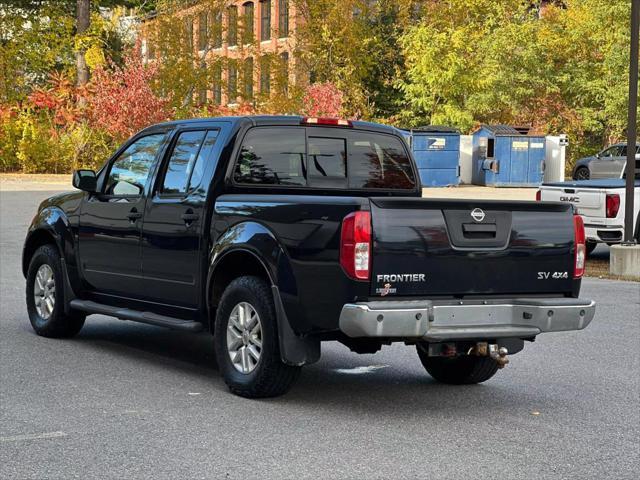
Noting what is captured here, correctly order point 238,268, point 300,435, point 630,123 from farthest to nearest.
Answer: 1. point 630,123
2. point 238,268
3. point 300,435

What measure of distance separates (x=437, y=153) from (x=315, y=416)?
1442 inches

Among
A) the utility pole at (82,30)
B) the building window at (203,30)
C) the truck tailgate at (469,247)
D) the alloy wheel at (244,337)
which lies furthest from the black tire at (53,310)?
the utility pole at (82,30)

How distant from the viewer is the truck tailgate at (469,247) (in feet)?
23.6

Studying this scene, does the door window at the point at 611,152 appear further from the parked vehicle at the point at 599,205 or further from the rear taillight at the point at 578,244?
the rear taillight at the point at 578,244

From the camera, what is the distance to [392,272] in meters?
7.22

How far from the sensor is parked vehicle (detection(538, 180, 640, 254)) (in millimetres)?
17922

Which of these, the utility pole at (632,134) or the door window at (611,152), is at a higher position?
the utility pole at (632,134)

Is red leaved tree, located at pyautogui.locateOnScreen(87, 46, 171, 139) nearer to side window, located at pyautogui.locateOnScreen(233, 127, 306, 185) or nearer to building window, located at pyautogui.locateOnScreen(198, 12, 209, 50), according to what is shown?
building window, located at pyautogui.locateOnScreen(198, 12, 209, 50)

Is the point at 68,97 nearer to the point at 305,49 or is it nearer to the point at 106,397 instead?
the point at 305,49

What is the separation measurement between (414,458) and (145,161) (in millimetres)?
4148

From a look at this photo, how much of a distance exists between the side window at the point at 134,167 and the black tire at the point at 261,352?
1.74 m

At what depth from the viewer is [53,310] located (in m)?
10.3

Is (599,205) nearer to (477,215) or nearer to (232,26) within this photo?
(477,215)

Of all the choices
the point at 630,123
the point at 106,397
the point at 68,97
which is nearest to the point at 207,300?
the point at 106,397
